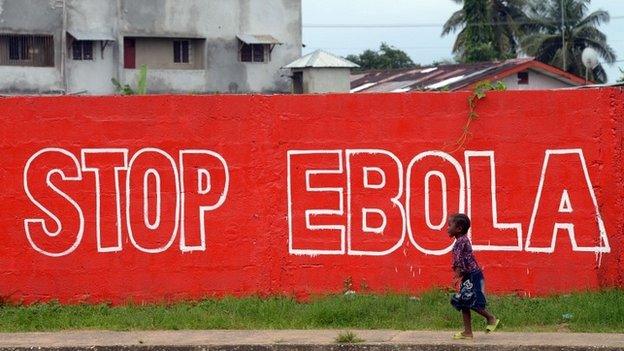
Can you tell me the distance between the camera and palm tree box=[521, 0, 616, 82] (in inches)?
2170

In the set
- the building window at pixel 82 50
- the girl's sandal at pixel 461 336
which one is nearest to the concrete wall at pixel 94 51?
the building window at pixel 82 50

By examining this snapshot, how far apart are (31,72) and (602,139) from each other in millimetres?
30172

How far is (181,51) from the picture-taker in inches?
1623

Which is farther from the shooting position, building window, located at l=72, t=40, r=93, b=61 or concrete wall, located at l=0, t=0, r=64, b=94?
building window, located at l=72, t=40, r=93, b=61

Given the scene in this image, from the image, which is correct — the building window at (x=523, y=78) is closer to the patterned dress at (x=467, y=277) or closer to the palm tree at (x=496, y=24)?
the palm tree at (x=496, y=24)

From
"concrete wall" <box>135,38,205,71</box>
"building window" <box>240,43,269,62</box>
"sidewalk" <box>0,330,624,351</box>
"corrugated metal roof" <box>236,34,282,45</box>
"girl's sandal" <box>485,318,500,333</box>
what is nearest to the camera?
"sidewalk" <box>0,330,624,351</box>

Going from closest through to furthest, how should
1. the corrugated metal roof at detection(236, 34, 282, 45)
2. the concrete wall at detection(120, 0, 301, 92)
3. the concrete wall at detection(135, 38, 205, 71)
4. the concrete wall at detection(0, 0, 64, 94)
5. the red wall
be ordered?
the red wall → the concrete wall at detection(0, 0, 64, 94) → the concrete wall at detection(120, 0, 301, 92) → the concrete wall at detection(135, 38, 205, 71) → the corrugated metal roof at detection(236, 34, 282, 45)

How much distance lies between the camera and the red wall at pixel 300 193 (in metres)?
10.4

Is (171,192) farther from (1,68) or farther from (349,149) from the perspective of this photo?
(1,68)

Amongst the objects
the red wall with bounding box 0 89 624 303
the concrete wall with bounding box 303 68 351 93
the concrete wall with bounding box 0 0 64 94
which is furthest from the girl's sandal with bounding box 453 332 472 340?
the concrete wall with bounding box 0 0 64 94

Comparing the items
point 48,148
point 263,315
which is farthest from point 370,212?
point 48,148

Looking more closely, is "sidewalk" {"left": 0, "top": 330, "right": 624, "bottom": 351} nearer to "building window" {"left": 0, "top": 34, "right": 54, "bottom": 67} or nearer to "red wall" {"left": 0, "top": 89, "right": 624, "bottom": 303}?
"red wall" {"left": 0, "top": 89, "right": 624, "bottom": 303}

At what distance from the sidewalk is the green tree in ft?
202

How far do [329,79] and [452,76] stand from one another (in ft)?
13.3
